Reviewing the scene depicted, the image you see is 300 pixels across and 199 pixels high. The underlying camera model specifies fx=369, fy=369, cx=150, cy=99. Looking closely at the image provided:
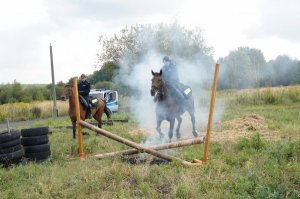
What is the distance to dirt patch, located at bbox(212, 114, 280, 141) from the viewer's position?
485 inches

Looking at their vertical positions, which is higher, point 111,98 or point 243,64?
point 243,64

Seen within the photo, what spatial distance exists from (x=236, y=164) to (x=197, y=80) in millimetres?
10091

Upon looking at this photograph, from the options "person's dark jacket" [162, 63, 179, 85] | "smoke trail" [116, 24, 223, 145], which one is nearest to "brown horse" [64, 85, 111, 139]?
"smoke trail" [116, 24, 223, 145]

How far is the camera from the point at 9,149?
8938 millimetres

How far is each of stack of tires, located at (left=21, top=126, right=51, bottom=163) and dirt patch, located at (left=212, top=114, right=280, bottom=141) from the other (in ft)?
17.6

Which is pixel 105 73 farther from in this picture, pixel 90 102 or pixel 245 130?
pixel 245 130

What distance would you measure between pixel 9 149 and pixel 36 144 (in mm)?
845

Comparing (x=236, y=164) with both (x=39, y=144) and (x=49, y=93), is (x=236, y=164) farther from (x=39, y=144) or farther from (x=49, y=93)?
(x=49, y=93)

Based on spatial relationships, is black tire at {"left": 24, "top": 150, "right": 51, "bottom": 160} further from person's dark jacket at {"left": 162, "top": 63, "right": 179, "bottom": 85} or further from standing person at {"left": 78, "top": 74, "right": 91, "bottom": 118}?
standing person at {"left": 78, "top": 74, "right": 91, "bottom": 118}

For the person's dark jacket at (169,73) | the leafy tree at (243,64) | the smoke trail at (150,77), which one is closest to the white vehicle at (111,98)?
the smoke trail at (150,77)

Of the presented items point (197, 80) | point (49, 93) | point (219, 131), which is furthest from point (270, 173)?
point (49, 93)

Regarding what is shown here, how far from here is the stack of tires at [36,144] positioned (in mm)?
9570

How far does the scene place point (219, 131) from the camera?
45.9 ft

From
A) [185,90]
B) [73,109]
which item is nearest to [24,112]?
[73,109]
